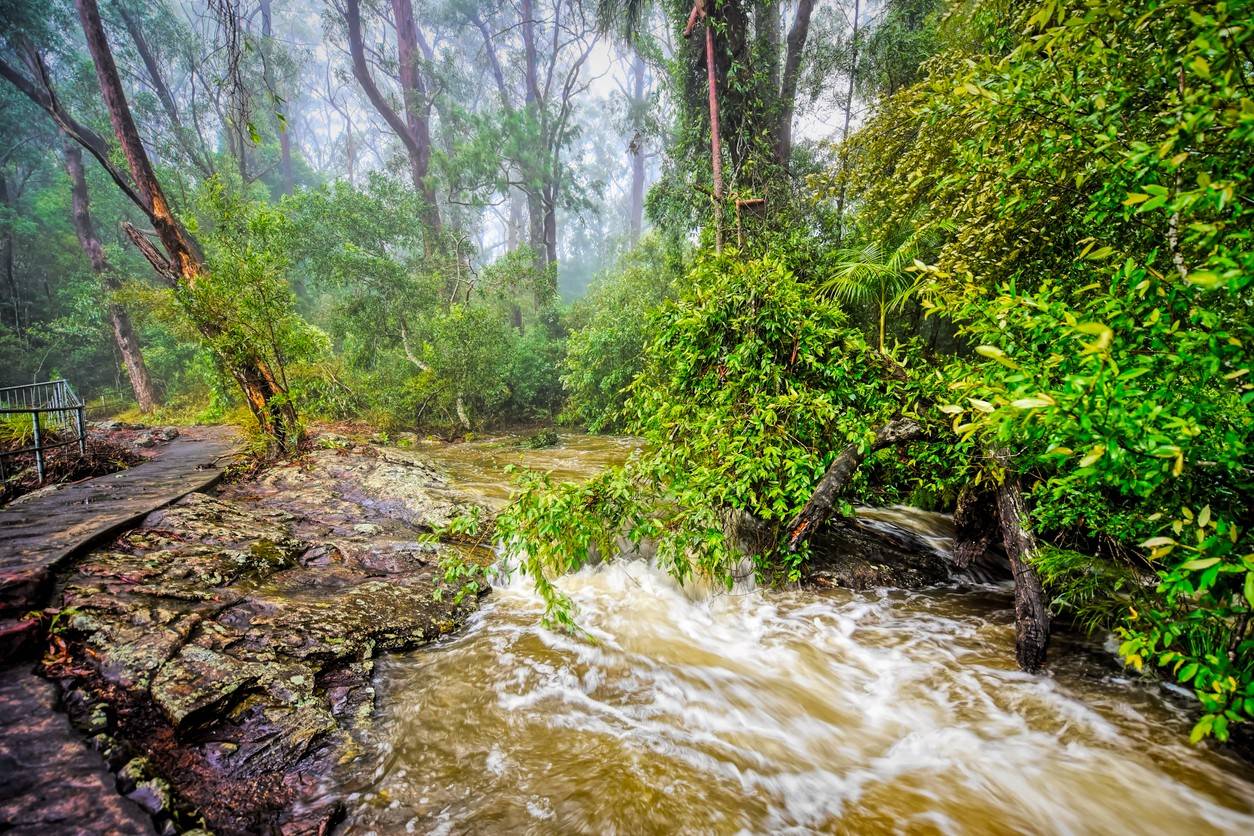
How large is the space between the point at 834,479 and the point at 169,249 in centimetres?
1005

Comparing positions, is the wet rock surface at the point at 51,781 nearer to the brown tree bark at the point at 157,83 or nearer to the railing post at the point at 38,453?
the railing post at the point at 38,453

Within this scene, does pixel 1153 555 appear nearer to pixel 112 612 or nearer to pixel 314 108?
pixel 112 612

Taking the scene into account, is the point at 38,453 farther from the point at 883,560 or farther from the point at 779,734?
the point at 883,560

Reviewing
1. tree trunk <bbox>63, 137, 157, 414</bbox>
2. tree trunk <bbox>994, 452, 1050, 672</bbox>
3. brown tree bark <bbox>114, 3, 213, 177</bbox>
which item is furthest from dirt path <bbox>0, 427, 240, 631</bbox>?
brown tree bark <bbox>114, 3, 213, 177</bbox>

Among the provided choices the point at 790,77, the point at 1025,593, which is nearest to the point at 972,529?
the point at 1025,593

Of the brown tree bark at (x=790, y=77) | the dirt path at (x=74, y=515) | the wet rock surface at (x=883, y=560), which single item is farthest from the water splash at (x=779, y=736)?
the brown tree bark at (x=790, y=77)

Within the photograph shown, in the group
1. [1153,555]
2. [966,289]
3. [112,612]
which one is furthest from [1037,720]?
[112,612]

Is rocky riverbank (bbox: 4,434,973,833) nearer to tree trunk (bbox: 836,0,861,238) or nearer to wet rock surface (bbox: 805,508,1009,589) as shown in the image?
wet rock surface (bbox: 805,508,1009,589)

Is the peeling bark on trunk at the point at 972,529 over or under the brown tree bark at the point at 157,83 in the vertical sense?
under

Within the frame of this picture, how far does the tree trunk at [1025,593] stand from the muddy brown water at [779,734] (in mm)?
189

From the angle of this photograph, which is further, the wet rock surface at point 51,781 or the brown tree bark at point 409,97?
the brown tree bark at point 409,97

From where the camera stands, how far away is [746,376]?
15.1 ft

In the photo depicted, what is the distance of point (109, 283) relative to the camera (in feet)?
59.4

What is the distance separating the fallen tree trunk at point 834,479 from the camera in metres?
4.33
